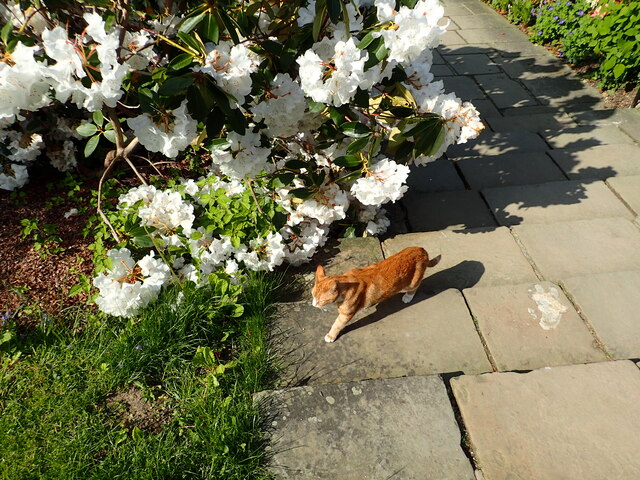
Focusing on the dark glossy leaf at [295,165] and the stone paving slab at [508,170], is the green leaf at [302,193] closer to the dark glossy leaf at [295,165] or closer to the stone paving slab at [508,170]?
Result: the dark glossy leaf at [295,165]

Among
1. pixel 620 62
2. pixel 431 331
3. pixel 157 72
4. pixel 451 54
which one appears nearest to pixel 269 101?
pixel 157 72

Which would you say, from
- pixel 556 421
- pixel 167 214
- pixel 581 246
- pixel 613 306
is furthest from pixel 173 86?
pixel 581 246

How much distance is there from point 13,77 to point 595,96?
5.08 meters

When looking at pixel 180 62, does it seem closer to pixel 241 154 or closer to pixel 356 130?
pixel 241 154

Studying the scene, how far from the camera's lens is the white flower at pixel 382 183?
6.89ft

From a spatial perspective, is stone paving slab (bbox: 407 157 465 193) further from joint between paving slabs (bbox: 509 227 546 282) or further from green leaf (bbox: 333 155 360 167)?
green leaf (bbox: 333 155 360 167)

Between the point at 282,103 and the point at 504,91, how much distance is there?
12.6 ft

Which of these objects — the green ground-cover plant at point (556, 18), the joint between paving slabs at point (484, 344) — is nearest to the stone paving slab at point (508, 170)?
the joint between paving slabs at point (484, 344)

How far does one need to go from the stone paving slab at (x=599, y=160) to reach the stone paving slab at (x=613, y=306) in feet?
4.49

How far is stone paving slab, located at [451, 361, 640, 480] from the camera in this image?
1.51 meters

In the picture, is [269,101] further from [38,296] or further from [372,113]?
[38,296]

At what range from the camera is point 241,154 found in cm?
199

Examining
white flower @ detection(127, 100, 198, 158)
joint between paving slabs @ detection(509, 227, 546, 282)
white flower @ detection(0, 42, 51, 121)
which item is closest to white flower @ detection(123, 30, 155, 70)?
white flower @ detection(127, 100, 198, 158)

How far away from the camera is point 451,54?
5.71m
